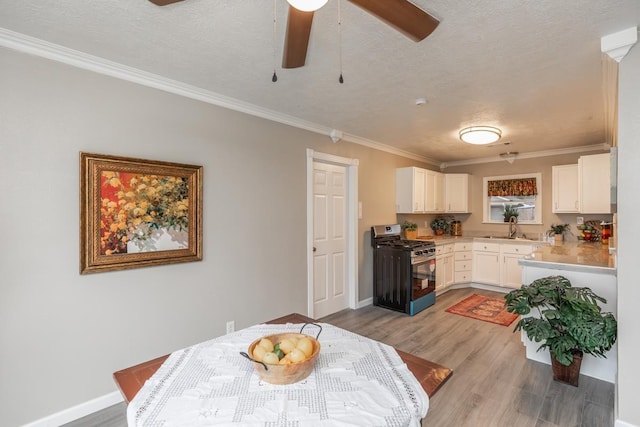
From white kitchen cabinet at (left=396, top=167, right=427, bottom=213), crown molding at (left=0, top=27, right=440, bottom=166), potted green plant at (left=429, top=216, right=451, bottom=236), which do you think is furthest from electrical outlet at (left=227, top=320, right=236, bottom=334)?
potted green plant at (left=429, top=216, right=451, bottom=236)

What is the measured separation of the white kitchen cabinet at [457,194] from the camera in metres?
5.82

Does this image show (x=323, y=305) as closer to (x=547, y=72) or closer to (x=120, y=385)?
(x=120, y=385)

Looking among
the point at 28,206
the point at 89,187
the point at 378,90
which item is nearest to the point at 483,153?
the point at 378,90

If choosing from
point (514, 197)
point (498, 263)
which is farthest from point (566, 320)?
point (514, 197)

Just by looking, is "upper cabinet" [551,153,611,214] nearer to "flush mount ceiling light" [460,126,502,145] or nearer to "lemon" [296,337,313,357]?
"flush mount ceiling light" [460,126,502,145]

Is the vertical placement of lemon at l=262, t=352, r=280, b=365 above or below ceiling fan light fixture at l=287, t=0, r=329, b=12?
below

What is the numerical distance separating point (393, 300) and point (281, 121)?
2.87 metres

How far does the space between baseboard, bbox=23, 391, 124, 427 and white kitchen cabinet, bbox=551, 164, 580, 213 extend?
6.06 meters

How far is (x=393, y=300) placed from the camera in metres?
4.30

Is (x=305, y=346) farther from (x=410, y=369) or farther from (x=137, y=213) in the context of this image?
(x=137, y=213)

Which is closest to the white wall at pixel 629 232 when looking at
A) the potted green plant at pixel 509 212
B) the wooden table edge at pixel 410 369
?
the wooden table edge at pixel 410 369

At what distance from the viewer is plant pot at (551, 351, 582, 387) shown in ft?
7.95

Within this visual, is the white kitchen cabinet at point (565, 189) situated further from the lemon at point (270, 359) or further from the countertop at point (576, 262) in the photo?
the lemon at point (270, 359)

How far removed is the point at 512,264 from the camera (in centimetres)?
498
